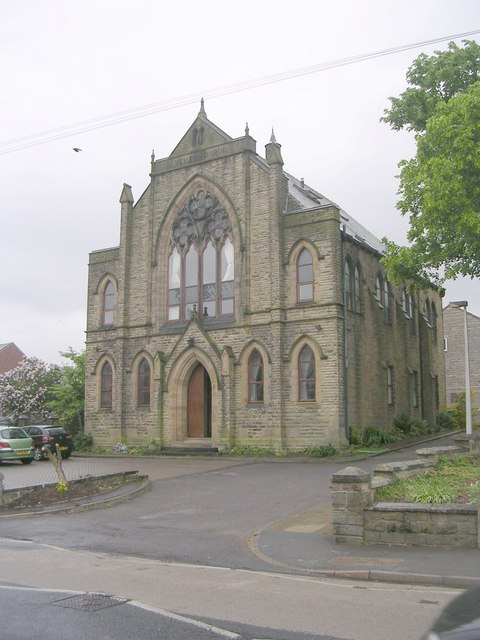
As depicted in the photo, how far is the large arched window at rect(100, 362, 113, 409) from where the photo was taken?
1276 inches

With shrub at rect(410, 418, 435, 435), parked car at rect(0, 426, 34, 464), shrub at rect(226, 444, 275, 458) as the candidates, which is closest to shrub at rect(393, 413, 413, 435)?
shrub at rect(410, 418, 435, 435)

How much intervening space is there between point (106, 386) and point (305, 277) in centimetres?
1163

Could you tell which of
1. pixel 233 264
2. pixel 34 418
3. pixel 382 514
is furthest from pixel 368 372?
pixel 34 418

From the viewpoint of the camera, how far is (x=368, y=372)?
28.8 m

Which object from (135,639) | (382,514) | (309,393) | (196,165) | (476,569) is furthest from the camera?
(196,165)

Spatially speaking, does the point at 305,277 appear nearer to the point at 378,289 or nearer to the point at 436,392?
the point at 378,289

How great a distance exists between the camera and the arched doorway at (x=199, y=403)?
2997 cm

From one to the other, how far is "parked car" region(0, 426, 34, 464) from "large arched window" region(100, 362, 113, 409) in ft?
17.6

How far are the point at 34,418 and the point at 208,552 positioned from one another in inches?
1363

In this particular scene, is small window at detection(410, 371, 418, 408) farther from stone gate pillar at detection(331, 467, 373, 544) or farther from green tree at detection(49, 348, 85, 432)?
stone gate pillar at detection(331, 467, 373, 544)

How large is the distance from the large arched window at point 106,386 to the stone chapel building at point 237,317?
7 cm

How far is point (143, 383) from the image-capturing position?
102ft

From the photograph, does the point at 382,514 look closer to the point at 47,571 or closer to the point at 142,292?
the point at 47,571

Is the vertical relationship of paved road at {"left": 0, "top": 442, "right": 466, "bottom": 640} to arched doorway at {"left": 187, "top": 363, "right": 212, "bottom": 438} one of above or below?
below
